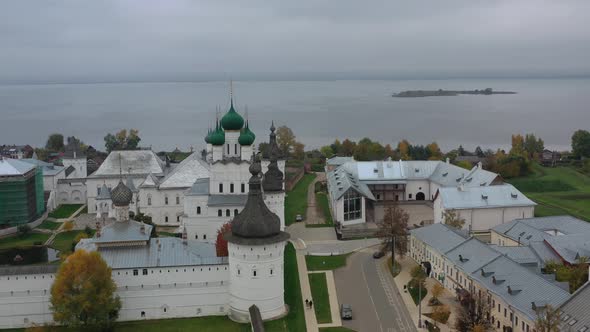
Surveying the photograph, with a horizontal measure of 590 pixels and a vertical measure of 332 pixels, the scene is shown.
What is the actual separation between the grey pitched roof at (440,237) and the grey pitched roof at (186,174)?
1917cm

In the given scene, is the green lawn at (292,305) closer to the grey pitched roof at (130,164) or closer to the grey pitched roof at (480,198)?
the grey pitched roof at (480,198)

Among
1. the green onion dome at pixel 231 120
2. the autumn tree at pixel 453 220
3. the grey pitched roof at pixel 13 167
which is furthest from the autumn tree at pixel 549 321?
the grey pitched roof at pixel 13 167

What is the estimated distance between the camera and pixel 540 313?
931 inches

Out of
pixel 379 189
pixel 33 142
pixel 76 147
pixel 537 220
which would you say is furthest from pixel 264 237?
pixel 33 142

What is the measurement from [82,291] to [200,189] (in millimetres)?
17329

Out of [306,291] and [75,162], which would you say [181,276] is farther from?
[75,162]

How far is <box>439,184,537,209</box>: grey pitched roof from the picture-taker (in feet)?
139

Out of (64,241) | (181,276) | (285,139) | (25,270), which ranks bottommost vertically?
(64,241)

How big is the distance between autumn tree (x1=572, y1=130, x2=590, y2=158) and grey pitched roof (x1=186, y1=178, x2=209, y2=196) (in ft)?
168

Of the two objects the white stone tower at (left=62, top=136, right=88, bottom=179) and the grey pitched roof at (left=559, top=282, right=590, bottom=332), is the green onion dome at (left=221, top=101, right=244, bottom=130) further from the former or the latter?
the grey pitched roof at (left=559, top=282, right=590, bottom=332)

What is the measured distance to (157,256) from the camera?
28891 millimetres

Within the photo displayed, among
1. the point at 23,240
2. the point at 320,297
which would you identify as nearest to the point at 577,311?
the point at 320,297

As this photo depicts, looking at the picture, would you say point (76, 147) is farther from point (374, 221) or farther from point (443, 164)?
point (443, 164)

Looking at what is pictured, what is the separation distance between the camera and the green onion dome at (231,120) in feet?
141
